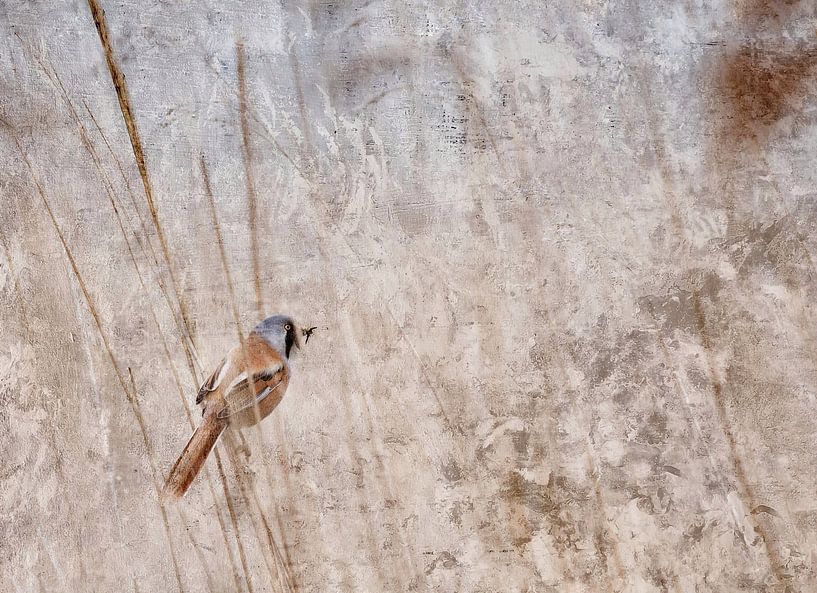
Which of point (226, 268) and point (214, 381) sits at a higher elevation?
point (226, 268)

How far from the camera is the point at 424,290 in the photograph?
202 cm

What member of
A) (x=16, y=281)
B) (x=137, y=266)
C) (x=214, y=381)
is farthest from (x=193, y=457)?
(x=16, y=281)

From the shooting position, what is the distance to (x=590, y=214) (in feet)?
6.66

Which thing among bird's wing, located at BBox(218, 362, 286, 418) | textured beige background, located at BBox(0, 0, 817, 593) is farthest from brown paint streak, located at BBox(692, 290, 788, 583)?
bird's wing, located at BBox(218, 362, 286, 418)

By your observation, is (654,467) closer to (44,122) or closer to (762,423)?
(762,423)

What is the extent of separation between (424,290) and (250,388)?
0.76 meters

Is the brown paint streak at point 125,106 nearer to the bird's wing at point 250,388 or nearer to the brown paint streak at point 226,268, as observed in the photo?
the brown paint streak at point 226,268

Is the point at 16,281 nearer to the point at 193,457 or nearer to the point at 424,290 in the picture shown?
the point at 193,457

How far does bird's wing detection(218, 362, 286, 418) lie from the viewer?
1979 mm

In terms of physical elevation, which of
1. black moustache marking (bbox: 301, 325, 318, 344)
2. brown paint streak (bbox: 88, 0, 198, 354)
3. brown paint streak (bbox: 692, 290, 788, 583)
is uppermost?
brown paint streak (bbox: 88, 0, 198, 354)

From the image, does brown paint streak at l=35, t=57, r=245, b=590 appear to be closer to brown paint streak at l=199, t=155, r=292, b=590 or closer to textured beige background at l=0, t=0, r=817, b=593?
textured beige background at l=0, t=0, r=817, b=593

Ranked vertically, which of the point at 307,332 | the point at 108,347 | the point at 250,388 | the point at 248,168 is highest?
the point at 248,168

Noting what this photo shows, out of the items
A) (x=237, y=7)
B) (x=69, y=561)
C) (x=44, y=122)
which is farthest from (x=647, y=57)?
(x=69, y=561)

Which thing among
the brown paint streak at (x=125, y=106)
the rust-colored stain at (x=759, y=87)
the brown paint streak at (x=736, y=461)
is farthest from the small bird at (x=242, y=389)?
the rust-colored stain at (x=759, y=87)
